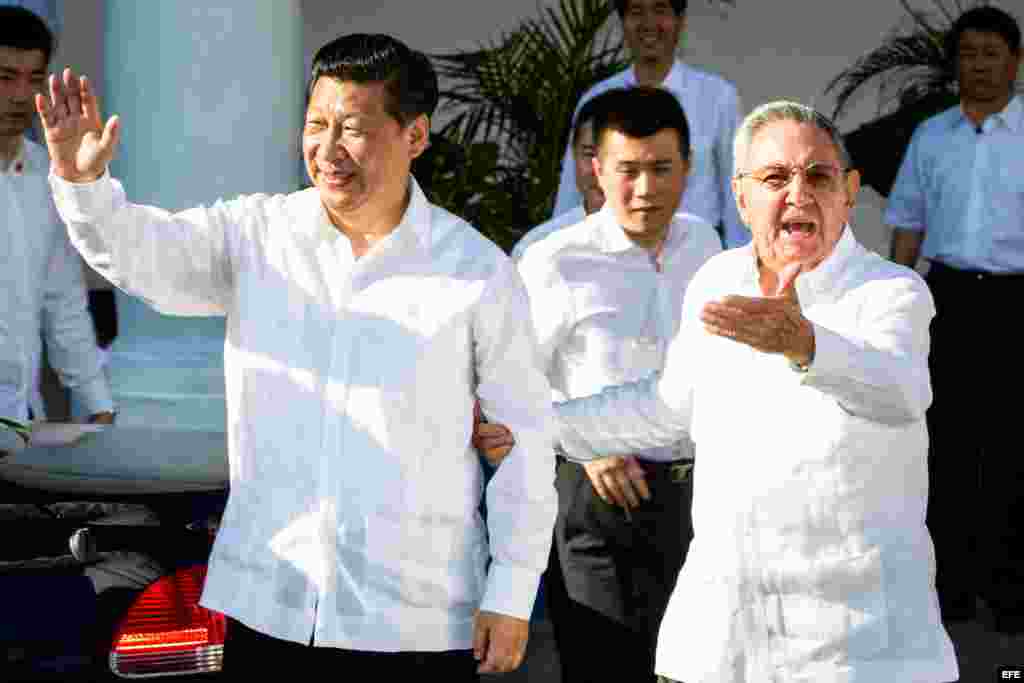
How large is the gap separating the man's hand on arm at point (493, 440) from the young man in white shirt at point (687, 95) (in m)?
3.05

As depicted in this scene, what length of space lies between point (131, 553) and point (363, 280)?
649mm

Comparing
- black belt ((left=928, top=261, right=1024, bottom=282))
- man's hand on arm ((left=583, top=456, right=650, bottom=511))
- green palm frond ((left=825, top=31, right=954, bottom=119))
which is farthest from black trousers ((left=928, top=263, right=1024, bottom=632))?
man's hand on arm ((left=583, top=456, right=650, bottom=511))

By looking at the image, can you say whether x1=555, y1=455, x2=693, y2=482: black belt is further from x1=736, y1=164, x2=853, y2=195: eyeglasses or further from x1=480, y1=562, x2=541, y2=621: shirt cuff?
x1=736, y1=164, x2=853, y2=195: eyeglasses

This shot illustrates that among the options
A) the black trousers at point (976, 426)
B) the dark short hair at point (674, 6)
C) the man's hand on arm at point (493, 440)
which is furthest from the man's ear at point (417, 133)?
the black trousers at point (976, 426)

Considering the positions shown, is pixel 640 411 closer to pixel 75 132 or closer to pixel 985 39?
pixel 75 132

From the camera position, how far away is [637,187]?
4883mm

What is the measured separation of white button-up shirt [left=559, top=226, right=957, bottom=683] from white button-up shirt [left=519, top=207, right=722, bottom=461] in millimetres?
1476

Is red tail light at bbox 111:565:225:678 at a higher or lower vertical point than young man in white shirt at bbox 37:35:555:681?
lower

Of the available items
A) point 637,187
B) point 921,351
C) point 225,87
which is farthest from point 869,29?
point 921,351

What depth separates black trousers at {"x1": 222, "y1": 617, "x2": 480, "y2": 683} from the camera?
3.19 meters

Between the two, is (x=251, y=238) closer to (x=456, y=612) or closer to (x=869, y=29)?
(x=456, y=612)

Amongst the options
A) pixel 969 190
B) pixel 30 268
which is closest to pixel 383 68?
pixel 30 268

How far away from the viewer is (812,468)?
3.10 metres

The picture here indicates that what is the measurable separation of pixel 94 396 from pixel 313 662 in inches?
108
